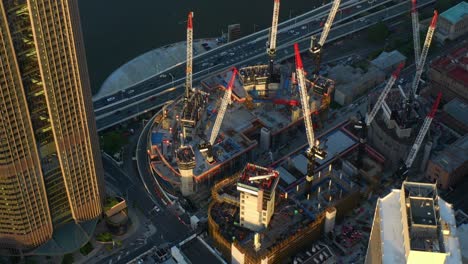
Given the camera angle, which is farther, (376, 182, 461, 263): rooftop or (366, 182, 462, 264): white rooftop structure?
(376, 182, 461, 263): rooftop

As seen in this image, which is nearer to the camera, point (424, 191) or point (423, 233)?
point (423, 233)

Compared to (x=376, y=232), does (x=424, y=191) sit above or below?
above

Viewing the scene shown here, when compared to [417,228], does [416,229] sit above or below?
below

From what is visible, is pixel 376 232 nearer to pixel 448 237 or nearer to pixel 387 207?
pixel 387 207

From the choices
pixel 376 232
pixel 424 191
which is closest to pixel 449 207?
pixel 424 191

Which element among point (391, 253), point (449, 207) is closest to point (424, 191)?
point (449, 207)

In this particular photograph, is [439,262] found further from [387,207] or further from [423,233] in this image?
[387,207]

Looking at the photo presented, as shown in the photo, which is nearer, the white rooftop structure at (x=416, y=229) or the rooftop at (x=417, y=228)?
the white rooftop structure at (x=416, y=229)
